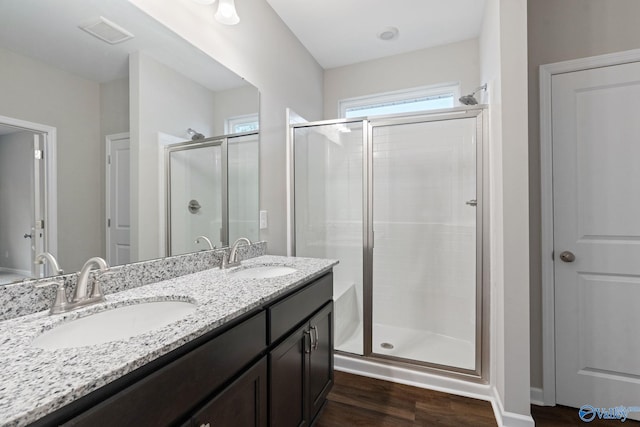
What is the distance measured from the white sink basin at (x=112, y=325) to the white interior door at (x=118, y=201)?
261mm

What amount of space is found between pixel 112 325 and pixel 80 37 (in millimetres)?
1023

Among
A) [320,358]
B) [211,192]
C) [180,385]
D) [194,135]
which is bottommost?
[320,358]

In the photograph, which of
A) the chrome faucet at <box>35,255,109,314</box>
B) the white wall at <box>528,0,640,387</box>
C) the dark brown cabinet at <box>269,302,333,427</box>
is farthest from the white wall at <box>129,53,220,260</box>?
the white wall at <box>528,0,640,387</box>

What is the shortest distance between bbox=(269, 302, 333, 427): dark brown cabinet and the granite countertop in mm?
292

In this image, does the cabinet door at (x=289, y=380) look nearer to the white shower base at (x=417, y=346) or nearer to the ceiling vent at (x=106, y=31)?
the white shower base at (x=417, y=346)

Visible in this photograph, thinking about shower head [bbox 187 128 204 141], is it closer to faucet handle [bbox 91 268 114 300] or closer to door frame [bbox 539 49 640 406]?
faucet handle [bbox 91 268 114 300]

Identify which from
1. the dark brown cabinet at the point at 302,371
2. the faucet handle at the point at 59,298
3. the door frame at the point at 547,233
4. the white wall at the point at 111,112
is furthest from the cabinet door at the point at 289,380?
the door frame at the point at 547,233

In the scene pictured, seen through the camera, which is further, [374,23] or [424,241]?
[424,241]

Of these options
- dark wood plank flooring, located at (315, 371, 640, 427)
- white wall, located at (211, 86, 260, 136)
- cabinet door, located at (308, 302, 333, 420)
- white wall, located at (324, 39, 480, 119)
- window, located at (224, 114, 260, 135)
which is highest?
white wall, located at (324, 39, 480, 119)

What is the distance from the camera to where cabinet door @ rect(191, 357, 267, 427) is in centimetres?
81

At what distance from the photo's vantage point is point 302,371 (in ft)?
4.43

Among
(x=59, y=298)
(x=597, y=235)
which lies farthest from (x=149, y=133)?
(x=597, y=235)

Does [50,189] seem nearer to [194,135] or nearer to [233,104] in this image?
[194,135]

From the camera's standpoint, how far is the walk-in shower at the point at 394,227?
7.29ft
